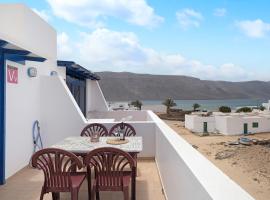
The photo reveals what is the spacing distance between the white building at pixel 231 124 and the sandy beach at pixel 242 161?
49.5 inches

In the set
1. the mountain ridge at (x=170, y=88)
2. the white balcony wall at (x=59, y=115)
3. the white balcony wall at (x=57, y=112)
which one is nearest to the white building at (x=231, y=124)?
the white balcony wall at (x=59, y=115)

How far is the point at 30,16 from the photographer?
801 centimetres

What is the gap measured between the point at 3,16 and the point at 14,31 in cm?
48

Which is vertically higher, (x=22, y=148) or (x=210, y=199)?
(x=210, y=199)

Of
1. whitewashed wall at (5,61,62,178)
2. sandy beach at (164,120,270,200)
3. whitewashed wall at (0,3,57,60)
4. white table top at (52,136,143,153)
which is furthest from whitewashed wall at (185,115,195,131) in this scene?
white table top at (52,136,143,153)

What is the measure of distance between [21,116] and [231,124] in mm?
28055

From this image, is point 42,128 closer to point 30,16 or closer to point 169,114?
point 30,16

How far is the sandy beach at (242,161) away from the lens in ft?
45.7

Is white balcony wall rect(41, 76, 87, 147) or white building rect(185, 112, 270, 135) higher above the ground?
white balcony wall rect(41, 76, 87, 147)

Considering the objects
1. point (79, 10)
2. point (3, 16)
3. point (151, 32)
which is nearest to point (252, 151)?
point (151, 32)

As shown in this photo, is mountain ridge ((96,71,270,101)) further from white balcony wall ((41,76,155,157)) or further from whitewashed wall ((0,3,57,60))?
white balcony wall ((41,76,155,157))

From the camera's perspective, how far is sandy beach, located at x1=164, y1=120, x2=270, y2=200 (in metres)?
13.9

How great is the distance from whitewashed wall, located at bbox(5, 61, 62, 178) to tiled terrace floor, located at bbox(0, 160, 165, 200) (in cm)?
32

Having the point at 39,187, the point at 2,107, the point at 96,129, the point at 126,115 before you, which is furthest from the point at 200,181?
the point at 126,115
